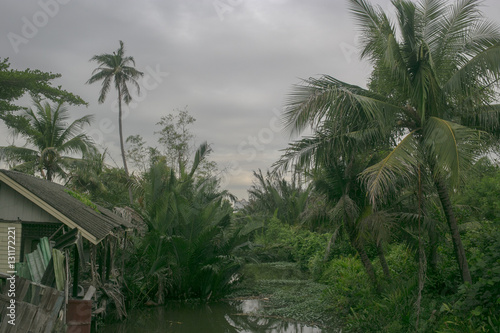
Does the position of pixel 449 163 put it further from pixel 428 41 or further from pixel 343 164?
pixel 343 164

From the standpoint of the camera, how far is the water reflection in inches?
535

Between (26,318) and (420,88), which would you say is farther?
(420,88)

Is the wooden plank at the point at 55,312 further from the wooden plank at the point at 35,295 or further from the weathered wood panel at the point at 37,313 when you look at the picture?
the wooden plank at the point at 35,295

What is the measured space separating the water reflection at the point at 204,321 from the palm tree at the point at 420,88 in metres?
6.17

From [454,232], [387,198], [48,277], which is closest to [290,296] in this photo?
[387,198]

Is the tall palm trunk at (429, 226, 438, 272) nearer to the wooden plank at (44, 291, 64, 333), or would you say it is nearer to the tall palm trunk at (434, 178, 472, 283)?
the tall palm trunk at (434, 178, 472, 283)

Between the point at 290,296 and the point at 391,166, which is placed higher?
the point at 391,166

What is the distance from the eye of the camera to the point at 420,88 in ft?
29.4

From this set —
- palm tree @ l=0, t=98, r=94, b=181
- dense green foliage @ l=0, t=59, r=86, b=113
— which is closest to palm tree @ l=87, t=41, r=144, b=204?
palm tree @ l=0, t=98, r=94, b=181

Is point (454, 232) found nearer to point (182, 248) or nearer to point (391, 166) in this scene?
point (391, 166)

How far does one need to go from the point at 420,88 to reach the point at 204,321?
10.2 m

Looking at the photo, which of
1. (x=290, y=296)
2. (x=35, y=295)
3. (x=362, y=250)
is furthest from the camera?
(x=290, y=296)

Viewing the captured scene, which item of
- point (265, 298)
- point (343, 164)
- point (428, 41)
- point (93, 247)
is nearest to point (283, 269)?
point (265, 298)

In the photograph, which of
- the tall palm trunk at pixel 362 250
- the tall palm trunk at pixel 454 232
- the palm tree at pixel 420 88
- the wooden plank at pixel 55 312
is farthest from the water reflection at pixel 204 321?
the wooden plank at pixel 55 312
